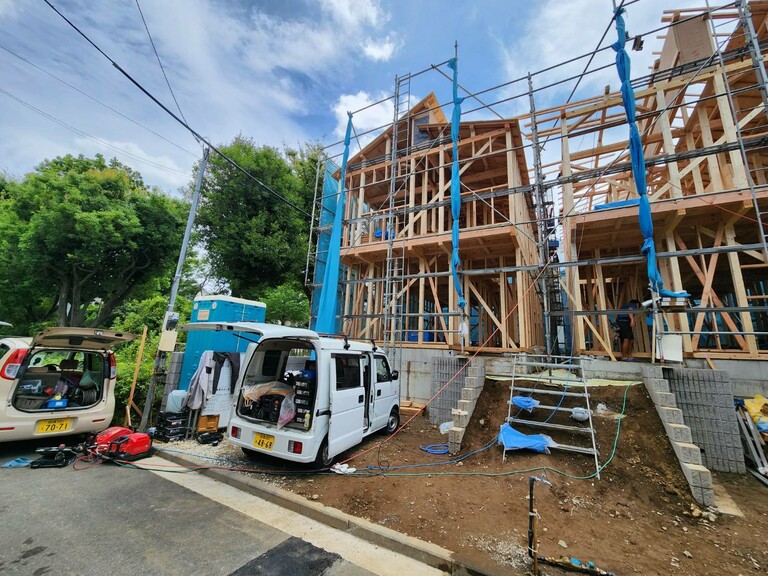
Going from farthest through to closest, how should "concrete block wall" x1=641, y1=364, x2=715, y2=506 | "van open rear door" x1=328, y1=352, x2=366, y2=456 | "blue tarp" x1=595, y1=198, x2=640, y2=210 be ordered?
"blue tarp" x1=595, y1=198, x2=640, y2=210 → "van open rear door" x1=328, y1=352, x2=366, y2=456 → "concrete block wall" x1=641, y1=364, x2=715, y2=506

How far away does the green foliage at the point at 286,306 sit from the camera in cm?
1268

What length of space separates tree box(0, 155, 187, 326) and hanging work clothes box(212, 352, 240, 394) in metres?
10.6

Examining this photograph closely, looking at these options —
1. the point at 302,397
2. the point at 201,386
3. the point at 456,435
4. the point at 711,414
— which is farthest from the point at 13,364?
the point at 711,414

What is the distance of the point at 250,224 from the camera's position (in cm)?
1424

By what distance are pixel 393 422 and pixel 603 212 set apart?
279 inches

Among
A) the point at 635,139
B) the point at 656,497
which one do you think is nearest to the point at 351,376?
the point at 656,497

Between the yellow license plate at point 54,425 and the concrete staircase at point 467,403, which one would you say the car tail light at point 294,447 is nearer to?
the concrete staircase at point 467,403

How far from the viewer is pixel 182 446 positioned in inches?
213

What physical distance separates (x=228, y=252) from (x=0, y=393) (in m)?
10.5

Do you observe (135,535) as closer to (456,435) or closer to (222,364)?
(222,364)

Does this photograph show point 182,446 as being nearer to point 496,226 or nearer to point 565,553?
point 565,553

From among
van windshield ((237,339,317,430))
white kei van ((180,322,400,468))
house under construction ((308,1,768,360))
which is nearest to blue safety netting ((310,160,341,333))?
house under construction ((308,1,768,360))

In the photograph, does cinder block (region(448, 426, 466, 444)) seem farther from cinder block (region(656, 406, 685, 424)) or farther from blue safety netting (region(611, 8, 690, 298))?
blue safety netting (region(611, 8, 690, 298))

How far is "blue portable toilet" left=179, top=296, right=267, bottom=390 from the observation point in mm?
6547
